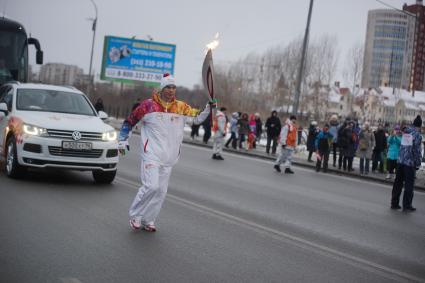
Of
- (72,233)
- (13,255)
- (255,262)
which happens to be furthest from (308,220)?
(13,255)

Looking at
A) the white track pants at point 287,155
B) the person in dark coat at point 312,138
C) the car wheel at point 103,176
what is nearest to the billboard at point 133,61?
the person in dark coat at point 312,138

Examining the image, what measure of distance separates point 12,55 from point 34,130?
10.5 metres

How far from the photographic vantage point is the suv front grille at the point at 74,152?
1029 centimetres

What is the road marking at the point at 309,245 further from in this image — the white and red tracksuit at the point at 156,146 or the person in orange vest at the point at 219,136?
the person in orange vest at the point at 219,136

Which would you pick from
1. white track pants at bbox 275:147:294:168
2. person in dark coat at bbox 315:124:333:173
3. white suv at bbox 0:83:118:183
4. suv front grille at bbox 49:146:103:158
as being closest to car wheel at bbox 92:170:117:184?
white suv at bbox 0:83:118:183

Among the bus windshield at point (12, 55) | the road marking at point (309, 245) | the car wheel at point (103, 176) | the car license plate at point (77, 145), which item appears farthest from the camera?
the bus windshield at point (12, 55)

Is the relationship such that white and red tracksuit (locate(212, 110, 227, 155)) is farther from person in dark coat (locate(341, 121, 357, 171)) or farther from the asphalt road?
the asphalt road

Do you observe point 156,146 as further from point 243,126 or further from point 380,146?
point 243,126

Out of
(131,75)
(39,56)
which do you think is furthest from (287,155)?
(131,75)

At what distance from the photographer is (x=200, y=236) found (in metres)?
7.19

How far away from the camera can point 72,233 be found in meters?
6.82

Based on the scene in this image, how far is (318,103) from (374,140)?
39866mm

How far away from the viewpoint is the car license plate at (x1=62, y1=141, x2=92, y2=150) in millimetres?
10281

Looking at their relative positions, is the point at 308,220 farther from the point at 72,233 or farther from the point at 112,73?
the point at 112,73
